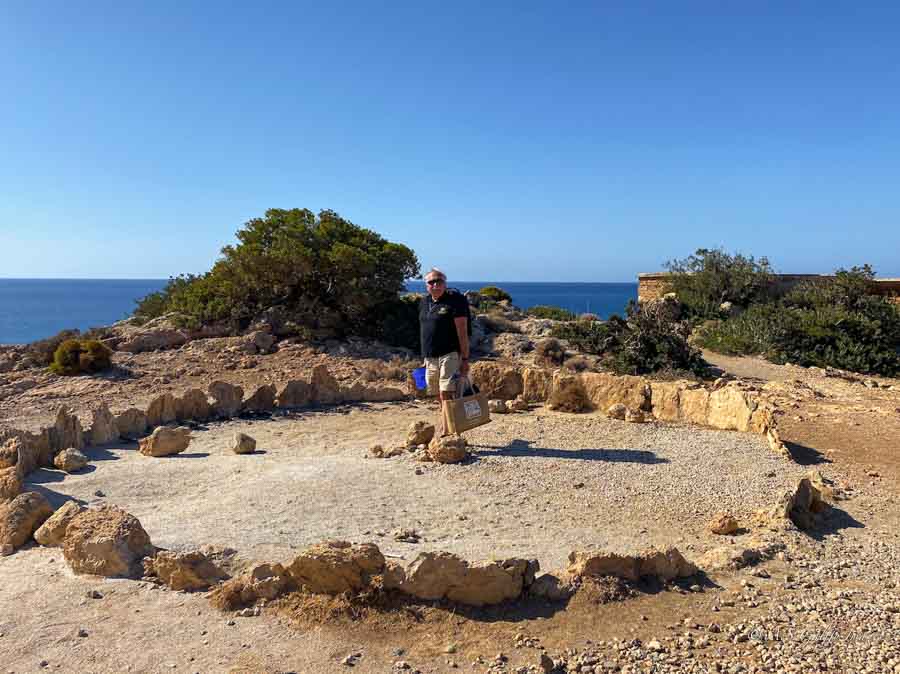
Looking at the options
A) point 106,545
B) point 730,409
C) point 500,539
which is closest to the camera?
point 106,545

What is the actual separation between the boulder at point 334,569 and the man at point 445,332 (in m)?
3.16

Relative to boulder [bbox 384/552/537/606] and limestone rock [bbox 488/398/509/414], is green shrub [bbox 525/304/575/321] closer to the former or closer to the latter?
limestone rock [bbox 488/398/509/414]

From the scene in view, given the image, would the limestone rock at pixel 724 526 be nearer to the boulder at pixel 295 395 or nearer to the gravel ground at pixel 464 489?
the gravel ground at pixel 464 489

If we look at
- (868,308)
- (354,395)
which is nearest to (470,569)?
(354,395)

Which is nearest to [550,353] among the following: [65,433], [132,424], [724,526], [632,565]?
[132,424]

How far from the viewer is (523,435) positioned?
7395 mm

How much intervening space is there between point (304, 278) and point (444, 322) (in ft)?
30.0

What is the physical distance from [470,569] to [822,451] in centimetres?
527

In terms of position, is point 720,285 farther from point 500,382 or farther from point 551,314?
point 500,382

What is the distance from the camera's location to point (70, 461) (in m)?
6.31

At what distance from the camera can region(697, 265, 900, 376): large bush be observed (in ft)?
46.8

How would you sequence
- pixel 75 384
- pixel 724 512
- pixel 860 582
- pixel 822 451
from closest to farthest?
pixel 860 582 < pixel 724 512 < pixel 822 451 < pixel 75 384

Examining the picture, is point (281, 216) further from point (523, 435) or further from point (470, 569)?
point (470, 569)

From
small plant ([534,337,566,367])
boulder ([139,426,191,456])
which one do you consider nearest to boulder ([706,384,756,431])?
small plant ([534,337,566,367])
